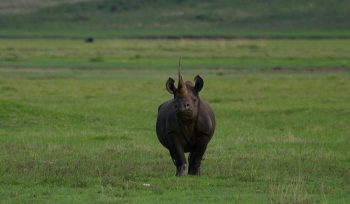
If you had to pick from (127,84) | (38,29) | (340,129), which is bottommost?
(38,29)

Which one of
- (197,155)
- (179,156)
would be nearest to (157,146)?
(197,155)

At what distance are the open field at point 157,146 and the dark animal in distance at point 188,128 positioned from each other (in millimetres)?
319

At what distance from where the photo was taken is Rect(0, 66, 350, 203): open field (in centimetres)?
1397

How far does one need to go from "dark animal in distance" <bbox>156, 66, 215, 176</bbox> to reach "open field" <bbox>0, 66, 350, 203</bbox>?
319 mm

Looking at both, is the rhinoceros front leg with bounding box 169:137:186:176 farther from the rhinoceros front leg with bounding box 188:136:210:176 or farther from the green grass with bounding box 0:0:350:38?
the green grass with bounding box 0:0:350:38

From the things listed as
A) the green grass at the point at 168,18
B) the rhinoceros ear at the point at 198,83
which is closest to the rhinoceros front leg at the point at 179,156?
the rhinoceros ear at the point at 198,83

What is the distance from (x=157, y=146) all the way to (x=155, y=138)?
1.71 m

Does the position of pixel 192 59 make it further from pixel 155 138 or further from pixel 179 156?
pixel 179 156

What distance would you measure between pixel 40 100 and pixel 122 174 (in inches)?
690

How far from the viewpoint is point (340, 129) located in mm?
23781

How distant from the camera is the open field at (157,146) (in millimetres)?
13969

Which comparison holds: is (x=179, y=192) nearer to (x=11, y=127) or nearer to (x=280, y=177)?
(x=280, y=177)

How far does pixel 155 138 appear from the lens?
22047 mm

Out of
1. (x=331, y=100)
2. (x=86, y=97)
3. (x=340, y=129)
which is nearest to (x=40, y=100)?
(x=86, y=97)
